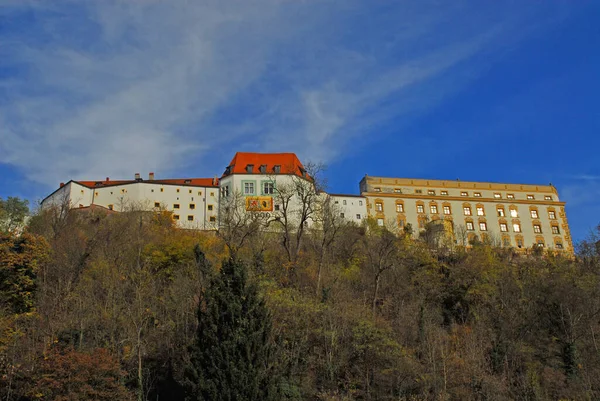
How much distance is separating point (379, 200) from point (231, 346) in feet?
176

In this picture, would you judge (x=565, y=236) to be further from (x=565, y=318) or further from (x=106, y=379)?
(x=106, y=379)

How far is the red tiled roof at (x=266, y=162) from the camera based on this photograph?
6969cm

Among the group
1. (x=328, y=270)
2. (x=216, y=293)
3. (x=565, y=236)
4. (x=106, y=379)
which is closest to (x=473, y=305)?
(x=328, y=270)

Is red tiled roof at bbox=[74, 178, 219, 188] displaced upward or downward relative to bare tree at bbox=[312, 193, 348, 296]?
upward

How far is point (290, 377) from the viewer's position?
25938mm

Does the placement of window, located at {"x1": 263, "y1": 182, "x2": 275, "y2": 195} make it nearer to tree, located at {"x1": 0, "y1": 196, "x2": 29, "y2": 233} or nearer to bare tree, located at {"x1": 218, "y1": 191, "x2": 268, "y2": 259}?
bare tree, located at {"x1": 218, "y1": 191, "x2": 268, "y2": 259}

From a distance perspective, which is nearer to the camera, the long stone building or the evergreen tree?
the evergreen tree

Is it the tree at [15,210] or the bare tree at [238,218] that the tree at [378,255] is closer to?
the bare tree at [238,218]

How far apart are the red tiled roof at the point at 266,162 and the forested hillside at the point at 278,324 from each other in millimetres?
24923

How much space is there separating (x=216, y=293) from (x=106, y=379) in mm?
5262

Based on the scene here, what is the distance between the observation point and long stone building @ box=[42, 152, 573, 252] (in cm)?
6800

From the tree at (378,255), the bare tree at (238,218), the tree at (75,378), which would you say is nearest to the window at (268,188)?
the bare tree at (238,218)

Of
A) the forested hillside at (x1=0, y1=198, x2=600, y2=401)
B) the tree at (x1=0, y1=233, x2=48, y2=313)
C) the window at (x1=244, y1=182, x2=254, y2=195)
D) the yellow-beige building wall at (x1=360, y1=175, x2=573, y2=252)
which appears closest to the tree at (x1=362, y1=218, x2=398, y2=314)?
the forested hillside at (x1=0, y1=198, x2=600, y2=401)

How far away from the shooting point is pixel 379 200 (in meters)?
75.4
